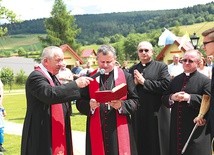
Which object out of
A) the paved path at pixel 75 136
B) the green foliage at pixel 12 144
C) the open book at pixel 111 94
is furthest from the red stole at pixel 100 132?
the green foliage at pixel 12 144

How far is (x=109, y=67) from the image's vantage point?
5.59 meters

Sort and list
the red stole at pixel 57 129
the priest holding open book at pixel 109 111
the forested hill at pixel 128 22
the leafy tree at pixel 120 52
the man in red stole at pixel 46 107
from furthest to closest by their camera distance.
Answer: the forested hill at pixel 128 22 < the leafy tree at pixel 120 52 < the priest holding open book at pixel 109 111 < the red stole at pixel 57 129 < the man in red stole at pixel 46 107

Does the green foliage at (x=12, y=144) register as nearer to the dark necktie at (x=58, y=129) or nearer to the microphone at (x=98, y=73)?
the dark necktie at (x=58, y=129)

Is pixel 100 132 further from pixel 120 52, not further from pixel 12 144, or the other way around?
pixel 120 52

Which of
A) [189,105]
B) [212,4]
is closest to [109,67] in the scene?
[189,105]

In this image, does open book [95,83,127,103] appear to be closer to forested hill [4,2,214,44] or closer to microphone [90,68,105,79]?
microphone [90,68,105,79]

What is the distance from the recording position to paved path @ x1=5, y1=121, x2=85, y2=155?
31.7ft

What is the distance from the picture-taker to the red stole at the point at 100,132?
5539 mm

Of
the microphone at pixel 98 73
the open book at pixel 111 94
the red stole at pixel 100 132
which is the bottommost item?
the red stole at pixel 100 132

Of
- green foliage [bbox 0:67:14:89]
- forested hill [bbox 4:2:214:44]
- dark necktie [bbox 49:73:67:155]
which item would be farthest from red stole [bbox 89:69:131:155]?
forested hill [bbox 4:2:214:44]

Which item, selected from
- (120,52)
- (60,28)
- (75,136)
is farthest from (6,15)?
(120,52)

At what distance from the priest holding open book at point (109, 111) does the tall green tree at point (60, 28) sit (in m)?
61.8

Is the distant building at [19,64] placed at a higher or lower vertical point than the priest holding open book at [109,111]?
lower

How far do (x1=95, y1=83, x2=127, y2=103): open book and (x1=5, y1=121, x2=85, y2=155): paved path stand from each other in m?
4.37
